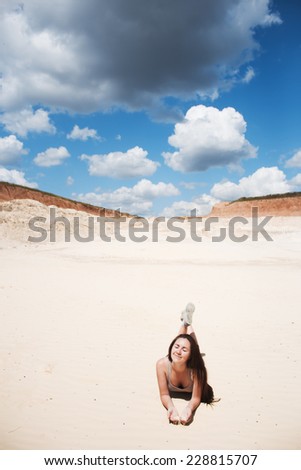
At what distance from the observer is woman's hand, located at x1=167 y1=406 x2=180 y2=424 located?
12.1 ft

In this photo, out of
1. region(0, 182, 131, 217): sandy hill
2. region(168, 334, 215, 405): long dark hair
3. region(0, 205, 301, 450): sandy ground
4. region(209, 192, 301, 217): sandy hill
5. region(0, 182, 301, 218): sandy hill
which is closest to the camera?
region(0, 205, 301, 450): sandy ground

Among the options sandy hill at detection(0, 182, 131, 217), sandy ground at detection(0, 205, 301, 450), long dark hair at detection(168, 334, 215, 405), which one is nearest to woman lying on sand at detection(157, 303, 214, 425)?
long dark hair at detection(168, 334, 215, 405)

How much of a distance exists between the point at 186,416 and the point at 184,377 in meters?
0.45

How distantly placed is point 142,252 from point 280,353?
47.7 ft

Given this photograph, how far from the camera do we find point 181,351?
12.2ft

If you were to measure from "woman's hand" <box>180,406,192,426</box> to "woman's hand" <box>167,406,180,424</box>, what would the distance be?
6cm

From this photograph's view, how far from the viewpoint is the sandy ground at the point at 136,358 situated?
3631 mm

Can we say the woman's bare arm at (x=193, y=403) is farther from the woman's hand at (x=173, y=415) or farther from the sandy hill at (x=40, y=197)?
the sandy hill at (x=40, y=197)

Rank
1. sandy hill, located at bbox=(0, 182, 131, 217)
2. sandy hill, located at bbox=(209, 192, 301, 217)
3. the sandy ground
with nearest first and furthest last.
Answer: the sandy ground, sandy hill, located at bbox=(209, 192, 301, 217), sandy hill, located at bbox=(0, 182, 131, 217)

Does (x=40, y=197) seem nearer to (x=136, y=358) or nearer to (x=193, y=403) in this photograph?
(x=136, y=358)

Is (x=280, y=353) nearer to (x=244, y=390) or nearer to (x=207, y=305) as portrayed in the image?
(x=244, y=390)

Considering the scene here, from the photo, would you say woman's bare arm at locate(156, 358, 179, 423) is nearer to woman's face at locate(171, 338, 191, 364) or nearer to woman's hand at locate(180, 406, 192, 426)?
woman's hand at locate(180, 406, 192, 426)

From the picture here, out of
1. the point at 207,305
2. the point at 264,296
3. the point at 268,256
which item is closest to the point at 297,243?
the point at 268,256

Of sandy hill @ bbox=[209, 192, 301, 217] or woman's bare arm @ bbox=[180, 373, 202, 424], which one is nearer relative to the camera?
woman's bare arm @ bbox=[180, 373, 202, 424]
